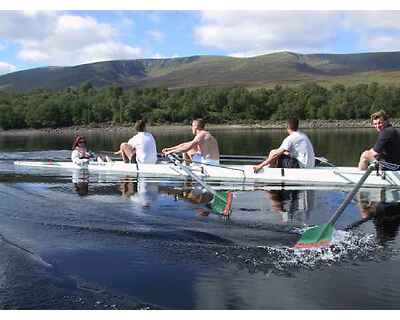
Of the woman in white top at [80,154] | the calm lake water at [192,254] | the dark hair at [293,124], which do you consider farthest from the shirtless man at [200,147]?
the woman in white top at [80,154]

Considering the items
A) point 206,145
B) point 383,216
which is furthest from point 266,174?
point 383,216

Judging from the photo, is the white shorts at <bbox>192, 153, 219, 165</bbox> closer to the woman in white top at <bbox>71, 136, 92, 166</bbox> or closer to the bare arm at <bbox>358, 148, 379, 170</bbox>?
the bare arm at <bbox>358, 148, 379, 170</bbox>

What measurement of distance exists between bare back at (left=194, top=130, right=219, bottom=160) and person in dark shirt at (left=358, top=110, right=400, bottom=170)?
220 inches

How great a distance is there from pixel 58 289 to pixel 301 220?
611 cm

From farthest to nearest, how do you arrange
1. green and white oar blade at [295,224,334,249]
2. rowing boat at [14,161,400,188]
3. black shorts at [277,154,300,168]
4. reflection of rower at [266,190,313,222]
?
black shorts at [277,154,300,168] → rowing boat at [14,161,400,188] → reflection of rower at [266,190,313,222] → green and white oar blade at [295,224,334,249]

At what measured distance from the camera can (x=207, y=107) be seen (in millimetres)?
152500

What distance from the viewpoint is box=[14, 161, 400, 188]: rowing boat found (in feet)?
53.5

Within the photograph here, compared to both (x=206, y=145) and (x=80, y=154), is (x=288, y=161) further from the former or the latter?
(x=80, y=154)

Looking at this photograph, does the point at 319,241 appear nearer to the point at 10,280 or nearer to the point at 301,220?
the point at 301,220

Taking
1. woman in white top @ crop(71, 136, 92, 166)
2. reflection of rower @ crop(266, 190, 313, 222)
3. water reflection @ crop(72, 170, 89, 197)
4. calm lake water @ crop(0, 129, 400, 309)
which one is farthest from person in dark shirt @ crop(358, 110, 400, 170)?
woman in white top @ crop(71, 136, 92, 166)

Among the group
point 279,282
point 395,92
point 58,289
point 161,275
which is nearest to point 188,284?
point 161,275

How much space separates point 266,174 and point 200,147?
Answer: 8.43 ft

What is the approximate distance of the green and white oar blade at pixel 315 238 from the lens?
31.9ft

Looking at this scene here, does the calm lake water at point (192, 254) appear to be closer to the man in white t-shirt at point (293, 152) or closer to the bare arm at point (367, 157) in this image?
the bare arm at point (367, 157)
